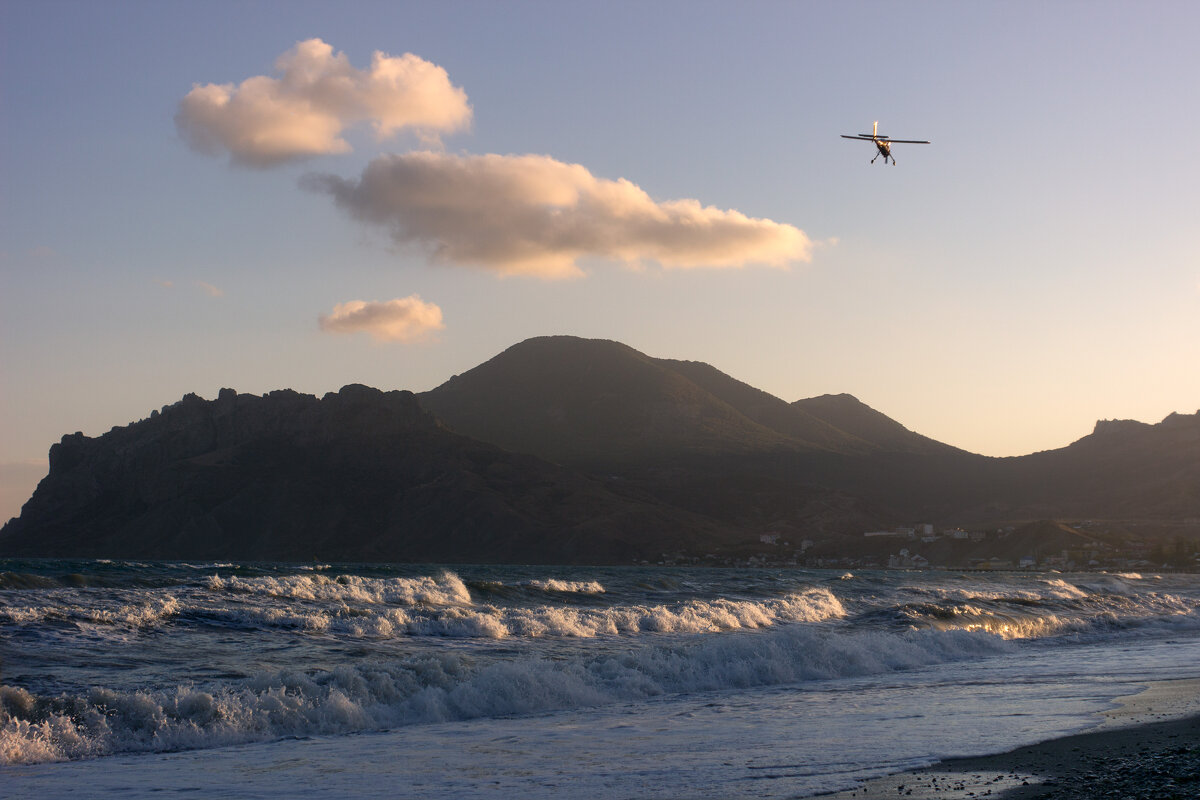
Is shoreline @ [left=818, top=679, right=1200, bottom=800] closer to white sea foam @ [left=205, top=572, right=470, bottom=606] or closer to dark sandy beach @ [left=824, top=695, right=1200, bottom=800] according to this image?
dark sandy beach @ [left=824, top=695, right=1200, bottom=800]

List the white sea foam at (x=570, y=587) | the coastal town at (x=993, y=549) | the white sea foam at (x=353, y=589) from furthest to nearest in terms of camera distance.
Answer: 1. the coastal town at (x=993, y=549)
2. the white sea foam at (x=570, y=587)
3. the white sea foam at (x=353, y=589)

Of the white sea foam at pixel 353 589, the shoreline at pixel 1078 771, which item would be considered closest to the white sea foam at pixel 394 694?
the shoreline at pixel 1078 771

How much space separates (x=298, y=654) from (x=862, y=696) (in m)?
12.5

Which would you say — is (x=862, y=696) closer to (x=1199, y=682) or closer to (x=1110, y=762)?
(x=1199, y=682)

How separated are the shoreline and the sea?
57 centimetres

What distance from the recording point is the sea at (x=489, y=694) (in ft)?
44.0

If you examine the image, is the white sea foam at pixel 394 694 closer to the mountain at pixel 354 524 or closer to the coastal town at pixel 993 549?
the coastal town at pixel 993 549

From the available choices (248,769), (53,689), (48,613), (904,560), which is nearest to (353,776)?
(248,769)

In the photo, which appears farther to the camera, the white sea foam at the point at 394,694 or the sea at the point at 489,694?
the white sea foam at the point at 394,694

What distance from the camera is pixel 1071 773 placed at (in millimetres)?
12250

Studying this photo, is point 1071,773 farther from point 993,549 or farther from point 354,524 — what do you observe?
point 354,524

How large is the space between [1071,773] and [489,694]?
1116 centimetres

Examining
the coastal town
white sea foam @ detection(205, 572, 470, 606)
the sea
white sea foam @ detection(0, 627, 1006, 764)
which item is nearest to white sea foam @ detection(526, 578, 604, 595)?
white sea foam @ detection(205, 572, 470, 606)

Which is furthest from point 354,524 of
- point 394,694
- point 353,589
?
point 394,694
